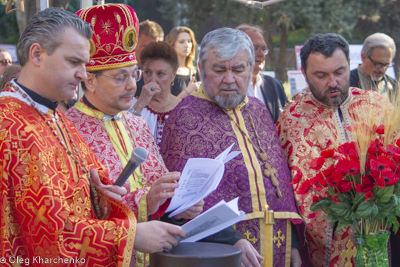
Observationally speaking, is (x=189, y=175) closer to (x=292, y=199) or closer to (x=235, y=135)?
(x=235, y=135)

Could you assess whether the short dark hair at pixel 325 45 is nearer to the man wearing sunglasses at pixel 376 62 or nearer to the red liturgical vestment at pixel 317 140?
the red liturgical vestment at pixel 317 140

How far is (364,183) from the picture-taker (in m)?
2.72

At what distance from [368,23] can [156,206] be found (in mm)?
25213

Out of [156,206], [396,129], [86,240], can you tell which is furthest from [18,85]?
[396,129]

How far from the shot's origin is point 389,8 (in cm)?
2391

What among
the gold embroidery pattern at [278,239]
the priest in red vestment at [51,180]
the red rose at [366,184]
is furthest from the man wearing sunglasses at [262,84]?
the priest in red vestment at [51,180]

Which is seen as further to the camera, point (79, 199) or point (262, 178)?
point (262, 178)

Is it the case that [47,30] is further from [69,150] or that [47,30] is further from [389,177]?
[389,177]

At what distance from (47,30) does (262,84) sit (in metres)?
3.64

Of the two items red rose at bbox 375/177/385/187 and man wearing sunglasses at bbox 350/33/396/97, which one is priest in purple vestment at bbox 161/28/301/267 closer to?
red rose at bbox 375/177/385/187

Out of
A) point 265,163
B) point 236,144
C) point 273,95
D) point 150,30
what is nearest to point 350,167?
point 265,163

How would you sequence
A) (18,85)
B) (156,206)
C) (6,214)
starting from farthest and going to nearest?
(156,206)
(18,85)
(6,214)

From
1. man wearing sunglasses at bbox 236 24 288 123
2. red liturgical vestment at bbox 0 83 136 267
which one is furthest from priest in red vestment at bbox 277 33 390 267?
red liturgical vestment at bbox 0 83 136 267

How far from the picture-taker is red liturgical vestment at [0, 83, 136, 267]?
2.12m
